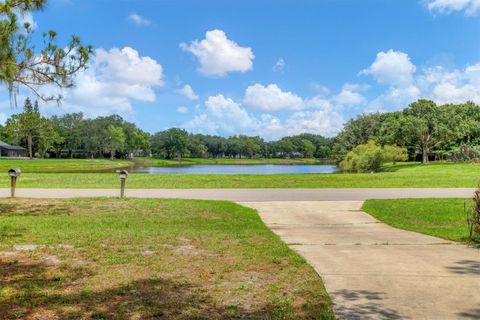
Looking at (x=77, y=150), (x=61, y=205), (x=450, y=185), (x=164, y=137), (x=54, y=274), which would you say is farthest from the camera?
(x=164, y=137)

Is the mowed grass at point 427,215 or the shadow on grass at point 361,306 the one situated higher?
the shadow on grass at point 361,306

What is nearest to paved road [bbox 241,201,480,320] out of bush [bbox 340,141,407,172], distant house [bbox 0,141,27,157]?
bush [bbox 340,141,407,172]

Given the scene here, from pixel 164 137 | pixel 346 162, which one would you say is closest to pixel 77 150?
pixel 164 137

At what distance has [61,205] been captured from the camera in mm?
12562

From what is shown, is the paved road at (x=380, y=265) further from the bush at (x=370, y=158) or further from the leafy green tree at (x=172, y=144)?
the leafy green tree at (x=172, y=144)

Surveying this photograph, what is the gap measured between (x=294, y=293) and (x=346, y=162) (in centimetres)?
4699

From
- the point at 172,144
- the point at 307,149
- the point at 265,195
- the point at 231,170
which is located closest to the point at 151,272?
the point at 265,195

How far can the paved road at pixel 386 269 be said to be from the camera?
4129 mm

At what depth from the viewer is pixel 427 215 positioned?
11.0 metres

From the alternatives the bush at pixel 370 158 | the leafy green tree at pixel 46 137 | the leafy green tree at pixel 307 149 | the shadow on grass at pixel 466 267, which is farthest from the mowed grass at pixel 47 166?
the leafy green tree at pixel 307 149

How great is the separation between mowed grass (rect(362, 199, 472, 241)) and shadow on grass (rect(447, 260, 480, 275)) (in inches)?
78.3

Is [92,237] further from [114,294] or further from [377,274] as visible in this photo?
[377,274]

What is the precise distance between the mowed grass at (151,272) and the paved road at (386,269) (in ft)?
1.02

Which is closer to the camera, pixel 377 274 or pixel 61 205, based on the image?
pixel 377 274
